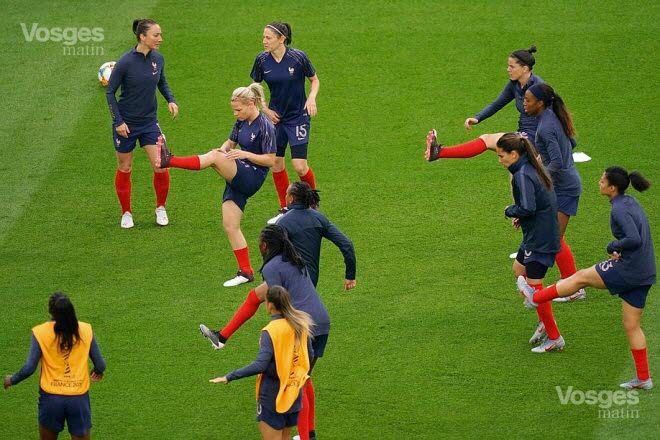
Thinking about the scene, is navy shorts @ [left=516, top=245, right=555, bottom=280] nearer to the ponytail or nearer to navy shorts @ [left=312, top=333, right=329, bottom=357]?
navy shorts @ [left=312, top=333, right=329, bottom=357]

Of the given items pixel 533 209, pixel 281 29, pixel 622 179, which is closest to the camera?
pixel 622 179

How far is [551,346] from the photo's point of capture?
33.7 feet

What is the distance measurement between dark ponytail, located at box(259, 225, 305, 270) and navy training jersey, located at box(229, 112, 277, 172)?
2.98m

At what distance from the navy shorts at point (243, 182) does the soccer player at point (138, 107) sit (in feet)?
5.44

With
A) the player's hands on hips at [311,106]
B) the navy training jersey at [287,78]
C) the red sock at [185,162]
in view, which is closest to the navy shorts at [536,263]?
the red sock at [185,162]

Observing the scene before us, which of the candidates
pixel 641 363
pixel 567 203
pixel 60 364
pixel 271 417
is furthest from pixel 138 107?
pixel 641 363

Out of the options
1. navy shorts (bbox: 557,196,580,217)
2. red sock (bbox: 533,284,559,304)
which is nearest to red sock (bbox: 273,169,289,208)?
navy shorts (bbox: 557,196,580,217)

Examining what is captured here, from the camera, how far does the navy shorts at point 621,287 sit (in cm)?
938

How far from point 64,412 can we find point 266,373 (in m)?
1.43

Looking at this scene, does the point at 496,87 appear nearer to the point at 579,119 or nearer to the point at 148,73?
the point at 579,119

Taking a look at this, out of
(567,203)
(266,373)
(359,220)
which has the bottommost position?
(359,220)

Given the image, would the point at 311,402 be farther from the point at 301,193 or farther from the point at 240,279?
the point at 240,279

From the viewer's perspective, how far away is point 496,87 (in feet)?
54.1

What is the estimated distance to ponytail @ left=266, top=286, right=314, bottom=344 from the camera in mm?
8000
